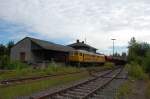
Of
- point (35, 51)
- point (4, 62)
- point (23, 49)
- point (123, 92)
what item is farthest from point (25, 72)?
point (23, 49)

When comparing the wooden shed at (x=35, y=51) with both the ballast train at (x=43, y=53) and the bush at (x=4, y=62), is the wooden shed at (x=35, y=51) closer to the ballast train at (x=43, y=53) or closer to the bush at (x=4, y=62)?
the ballast train at (x=43, y=53)

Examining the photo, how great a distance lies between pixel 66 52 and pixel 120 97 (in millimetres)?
39095

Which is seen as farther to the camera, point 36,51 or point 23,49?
point 23,49

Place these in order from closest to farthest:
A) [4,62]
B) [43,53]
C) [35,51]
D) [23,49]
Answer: [4,62] < [35,51] < [23,49] < [43,53]

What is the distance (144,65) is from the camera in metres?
34.0

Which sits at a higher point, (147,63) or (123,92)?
(147,63)

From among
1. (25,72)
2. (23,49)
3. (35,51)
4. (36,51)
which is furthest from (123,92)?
(23,49)

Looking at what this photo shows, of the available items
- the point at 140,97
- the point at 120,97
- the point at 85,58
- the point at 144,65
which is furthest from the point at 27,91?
the point at 85,58

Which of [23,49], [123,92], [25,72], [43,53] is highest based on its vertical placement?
[23,49]

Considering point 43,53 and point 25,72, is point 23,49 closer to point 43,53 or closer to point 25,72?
point 43,53

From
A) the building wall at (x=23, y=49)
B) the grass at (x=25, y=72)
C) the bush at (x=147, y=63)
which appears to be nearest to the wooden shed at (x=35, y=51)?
the building wall at (x=23, y=49)

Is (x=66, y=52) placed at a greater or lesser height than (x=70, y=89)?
greater

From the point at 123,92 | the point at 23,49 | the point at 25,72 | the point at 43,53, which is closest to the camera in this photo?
the point at 123,92

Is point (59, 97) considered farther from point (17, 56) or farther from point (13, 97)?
point (17, 56)
